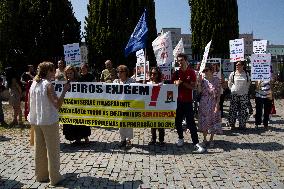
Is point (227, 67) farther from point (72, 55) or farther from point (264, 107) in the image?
point (264, 107)

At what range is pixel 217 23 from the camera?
28.7 metres

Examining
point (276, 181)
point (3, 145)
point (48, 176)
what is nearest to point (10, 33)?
point (3, 145)

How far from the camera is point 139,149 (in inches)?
364

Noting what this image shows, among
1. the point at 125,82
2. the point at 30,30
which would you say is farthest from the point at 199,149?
the point at 30,30

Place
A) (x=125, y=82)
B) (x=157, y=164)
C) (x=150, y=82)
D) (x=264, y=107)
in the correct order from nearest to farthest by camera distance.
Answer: (x=157, y=164) → (x=125, y=82) → (x=150, y=82) → (x=264, y=107)

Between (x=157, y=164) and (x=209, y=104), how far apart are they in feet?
7.40

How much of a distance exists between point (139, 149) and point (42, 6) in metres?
18.9

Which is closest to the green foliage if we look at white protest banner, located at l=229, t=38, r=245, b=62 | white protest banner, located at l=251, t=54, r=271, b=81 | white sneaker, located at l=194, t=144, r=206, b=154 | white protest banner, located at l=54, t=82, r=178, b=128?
white protest banner, located at l=229, t=38, r=245, b=62

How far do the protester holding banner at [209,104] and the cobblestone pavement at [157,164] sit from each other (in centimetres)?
44

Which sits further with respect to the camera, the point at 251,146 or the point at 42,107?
the point at 251,146

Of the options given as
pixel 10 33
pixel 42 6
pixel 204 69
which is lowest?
pixel 204 69

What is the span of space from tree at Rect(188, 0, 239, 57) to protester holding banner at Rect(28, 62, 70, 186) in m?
23.0

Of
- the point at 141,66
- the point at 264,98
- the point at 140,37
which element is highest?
the point at 140,37

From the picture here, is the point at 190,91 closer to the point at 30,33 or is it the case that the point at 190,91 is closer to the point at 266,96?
the point at 266,96
